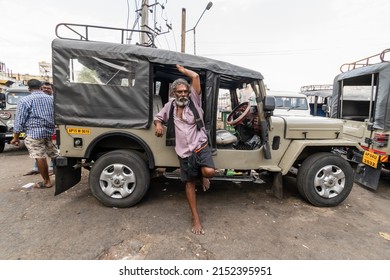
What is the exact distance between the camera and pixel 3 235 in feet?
8.46

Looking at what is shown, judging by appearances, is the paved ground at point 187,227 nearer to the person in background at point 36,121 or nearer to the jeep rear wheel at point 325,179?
the jeep rear wheel at point 325,179

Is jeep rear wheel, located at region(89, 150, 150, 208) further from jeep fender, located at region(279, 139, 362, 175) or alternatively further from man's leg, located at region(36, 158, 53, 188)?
jeep fender, located at region(279, 139, 362, 175)

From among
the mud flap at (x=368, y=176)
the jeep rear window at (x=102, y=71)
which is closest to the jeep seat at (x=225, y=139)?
the jeep rear window at (x=102, y=71)

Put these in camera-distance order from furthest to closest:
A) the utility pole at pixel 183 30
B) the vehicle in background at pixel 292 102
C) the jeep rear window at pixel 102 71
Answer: the utility pole at pixel 183 30, the vehicle in background at pixel 292 102, the jeep rear window at pixel 102 71

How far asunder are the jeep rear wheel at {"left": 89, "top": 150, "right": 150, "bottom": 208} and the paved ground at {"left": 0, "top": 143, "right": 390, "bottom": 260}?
0.18 m

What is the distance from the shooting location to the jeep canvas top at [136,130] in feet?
9.86

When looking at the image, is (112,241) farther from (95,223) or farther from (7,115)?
(7,115)

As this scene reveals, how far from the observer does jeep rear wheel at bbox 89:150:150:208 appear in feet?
10.3

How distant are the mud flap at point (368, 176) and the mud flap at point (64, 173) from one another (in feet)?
17.7

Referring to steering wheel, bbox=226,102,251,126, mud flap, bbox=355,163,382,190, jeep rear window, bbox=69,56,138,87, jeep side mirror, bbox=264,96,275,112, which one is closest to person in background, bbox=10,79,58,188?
jeep rear window, bbox=69,56,138,87

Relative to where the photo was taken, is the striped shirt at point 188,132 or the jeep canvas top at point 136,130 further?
the jeep canvas top at point 136,130

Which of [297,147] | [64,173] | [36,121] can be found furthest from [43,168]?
[297,147]

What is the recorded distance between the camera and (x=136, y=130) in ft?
10.4
